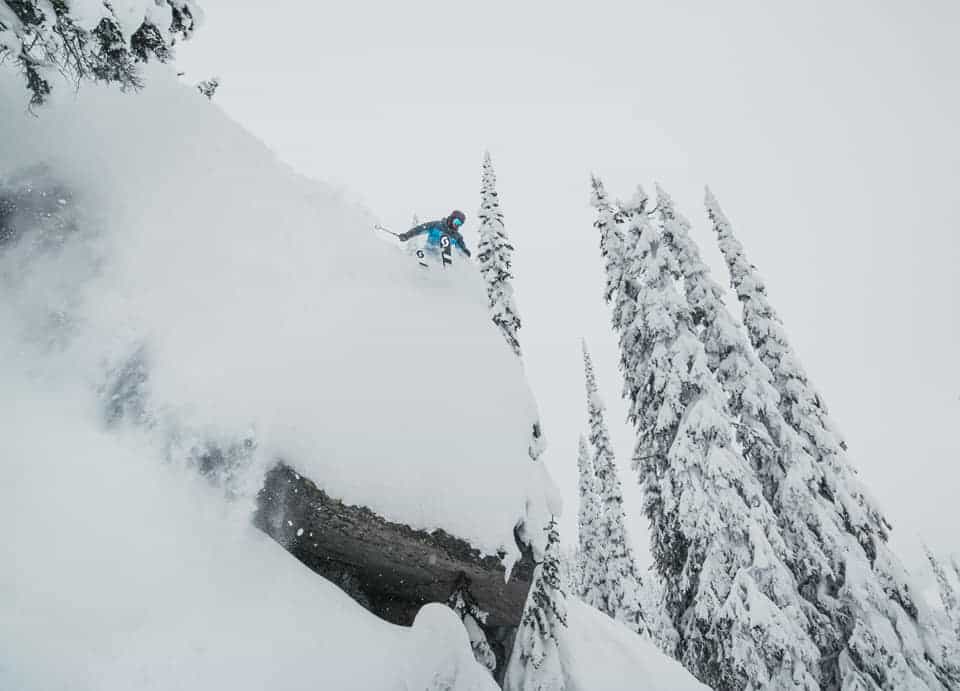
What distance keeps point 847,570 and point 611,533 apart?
15.8 m

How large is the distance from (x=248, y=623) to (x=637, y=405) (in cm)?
1316

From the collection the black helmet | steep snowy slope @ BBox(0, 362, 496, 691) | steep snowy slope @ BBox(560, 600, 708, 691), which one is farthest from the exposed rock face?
the black helmet

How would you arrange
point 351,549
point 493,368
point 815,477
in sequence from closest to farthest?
point 351,549 → point 493,368 → point 815,477

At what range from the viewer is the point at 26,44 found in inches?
232

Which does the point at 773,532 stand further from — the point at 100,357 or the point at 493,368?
the point at 100,357

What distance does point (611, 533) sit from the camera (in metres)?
27.2

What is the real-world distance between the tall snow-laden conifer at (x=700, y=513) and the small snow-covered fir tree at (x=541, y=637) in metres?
4.14

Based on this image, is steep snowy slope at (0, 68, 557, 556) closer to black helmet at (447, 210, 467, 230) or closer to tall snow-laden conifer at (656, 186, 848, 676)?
black helmet at (447, 210, 467, 230)

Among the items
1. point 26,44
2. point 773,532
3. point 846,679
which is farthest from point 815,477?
point 26,44

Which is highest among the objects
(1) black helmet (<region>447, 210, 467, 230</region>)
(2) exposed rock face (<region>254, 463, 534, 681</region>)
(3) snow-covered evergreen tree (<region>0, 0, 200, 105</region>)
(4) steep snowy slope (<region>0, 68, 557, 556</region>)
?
(1) black helmet (<region>447, 210, 467, 230</region>)

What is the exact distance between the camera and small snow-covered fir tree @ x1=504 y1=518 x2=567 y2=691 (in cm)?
917

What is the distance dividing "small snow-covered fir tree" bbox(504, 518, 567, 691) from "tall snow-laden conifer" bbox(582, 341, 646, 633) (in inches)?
675

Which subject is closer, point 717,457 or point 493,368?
point 493,368

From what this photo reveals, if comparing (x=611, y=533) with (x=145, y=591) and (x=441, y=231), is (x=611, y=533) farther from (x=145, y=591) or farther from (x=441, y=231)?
(x=145, y=591)
